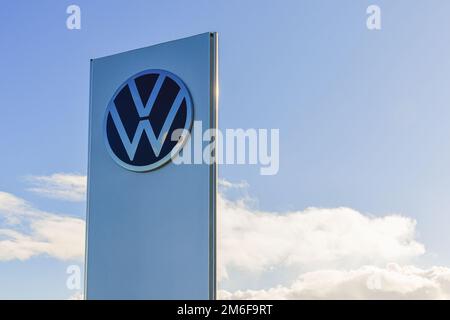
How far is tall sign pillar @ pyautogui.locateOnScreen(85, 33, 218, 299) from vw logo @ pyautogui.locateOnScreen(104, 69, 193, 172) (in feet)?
0.04

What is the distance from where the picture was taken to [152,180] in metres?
7.11

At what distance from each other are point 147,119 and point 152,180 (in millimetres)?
680

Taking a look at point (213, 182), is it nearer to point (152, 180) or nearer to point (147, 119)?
point (152, 180)

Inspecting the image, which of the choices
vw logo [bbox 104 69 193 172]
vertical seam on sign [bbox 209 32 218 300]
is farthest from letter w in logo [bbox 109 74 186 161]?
vertical seam on sign [bbox 209 32 218 300]

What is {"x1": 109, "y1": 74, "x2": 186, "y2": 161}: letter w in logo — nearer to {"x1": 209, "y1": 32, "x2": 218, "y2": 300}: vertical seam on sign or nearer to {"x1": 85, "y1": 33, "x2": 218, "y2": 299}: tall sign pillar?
{"x1": 85, "y1": 33, "x2": 218, "y2": 299}: tall sign pillar

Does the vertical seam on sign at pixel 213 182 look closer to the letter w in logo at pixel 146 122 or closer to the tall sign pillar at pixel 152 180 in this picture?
the tall sign pillar at pixel 152 180

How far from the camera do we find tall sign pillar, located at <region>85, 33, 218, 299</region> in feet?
22.0

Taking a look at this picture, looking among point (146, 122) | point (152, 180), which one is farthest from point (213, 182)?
point (146, 122)

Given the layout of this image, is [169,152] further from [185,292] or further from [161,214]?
[185,292]

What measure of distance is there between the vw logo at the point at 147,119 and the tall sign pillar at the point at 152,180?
1 centimetres

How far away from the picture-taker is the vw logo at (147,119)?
276 inches

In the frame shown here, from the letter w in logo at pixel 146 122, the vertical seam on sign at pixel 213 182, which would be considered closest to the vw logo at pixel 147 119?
the letter w in logo at pixel 146 122

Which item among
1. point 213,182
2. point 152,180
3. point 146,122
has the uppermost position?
point 146,122
